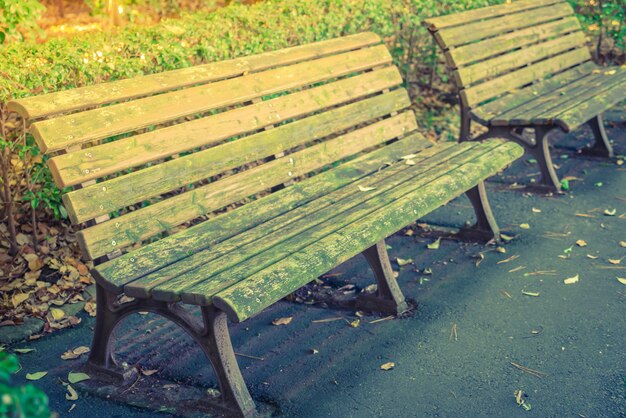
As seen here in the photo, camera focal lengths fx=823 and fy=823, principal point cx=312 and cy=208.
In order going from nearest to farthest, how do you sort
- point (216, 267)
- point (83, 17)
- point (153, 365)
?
point (216, 267), point (153, 365), point (83, 17)

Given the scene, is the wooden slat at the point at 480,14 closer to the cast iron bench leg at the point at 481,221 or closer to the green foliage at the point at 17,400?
the cast iron bench leg at the point at 481,221

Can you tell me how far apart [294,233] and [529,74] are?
11.1ft

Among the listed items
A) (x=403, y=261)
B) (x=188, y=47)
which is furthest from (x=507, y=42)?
(x=188, y=47)

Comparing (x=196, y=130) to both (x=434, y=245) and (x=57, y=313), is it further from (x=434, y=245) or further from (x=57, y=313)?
(x=434, y=245)

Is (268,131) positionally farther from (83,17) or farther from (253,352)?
(83,17)

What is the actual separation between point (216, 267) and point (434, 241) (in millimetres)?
2139

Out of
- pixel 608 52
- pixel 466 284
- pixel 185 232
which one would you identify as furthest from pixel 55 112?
pixel 608 52

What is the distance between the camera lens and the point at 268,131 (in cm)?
398

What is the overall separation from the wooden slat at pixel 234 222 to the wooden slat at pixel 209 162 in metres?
0.20

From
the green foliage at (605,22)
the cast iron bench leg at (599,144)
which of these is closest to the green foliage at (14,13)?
the cast iron bench leg at (599,144)

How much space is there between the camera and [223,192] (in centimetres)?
366

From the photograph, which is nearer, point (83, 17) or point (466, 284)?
point (466, 284)

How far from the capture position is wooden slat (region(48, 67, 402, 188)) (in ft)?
10.2

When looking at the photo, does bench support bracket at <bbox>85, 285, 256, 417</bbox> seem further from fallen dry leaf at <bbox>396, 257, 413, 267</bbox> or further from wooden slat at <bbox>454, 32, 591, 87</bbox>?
wooden slat at <bbox>454, 32, 591, 87</bbox>
